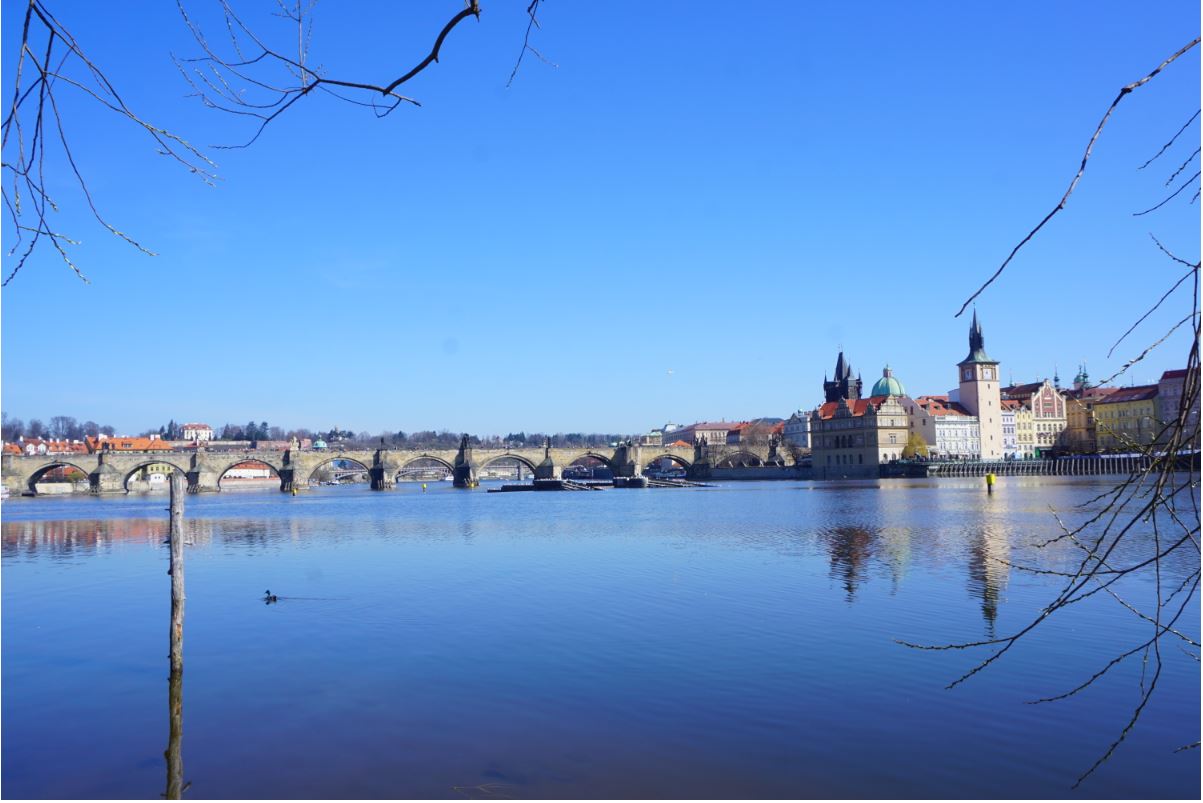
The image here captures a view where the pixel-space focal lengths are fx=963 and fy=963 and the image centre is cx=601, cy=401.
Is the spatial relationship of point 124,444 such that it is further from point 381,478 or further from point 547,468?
point 547,468

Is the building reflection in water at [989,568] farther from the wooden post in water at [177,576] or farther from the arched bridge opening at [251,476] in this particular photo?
the arched bridge opening at [251,476]

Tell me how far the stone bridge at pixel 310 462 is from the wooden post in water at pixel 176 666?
8732 cm

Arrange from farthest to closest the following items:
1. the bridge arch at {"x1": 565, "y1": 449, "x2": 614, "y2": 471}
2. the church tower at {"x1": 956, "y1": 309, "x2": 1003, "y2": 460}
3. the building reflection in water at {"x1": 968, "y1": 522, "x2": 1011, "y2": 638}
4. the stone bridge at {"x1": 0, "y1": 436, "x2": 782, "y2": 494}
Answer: the church tower at {"x1": 956, "y1": 309, "x2": 1003, "y2": 460}
the bridge arch at {"x1": 565, "y1": 449, "x2": 614, "y2": 471}
the stone bridge at {"x1": 0, "y1": 436, "x2": 782, "y2": 494}
the building reflection in water at {"x1": 968, "y1": 522, "x2": 1011, "y2": 638}

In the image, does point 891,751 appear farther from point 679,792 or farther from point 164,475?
point 164,475

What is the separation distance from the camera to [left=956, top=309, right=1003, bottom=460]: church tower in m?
121

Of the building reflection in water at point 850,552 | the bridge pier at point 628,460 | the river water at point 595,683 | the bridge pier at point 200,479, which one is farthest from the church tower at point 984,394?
the river water at point 595,683

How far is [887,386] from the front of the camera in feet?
414

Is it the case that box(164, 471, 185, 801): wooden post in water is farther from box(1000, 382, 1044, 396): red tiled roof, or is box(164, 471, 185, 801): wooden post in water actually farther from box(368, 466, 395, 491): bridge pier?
box(1000, 382, 1044, 396): red tiled roof

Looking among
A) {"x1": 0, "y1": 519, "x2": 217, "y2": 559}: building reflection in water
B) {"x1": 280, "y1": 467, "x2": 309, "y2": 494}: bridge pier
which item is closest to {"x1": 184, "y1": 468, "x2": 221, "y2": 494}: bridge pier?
{"x1": 280, "y1": 467, "x2": 309, "y2": 494}: bridge pier

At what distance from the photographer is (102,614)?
56.1 feet

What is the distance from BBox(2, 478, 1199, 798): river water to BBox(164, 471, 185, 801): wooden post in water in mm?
146

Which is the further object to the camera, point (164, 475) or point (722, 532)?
point (164, 475)

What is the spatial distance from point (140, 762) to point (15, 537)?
106 ft

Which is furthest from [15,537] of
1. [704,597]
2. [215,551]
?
[704,597]
